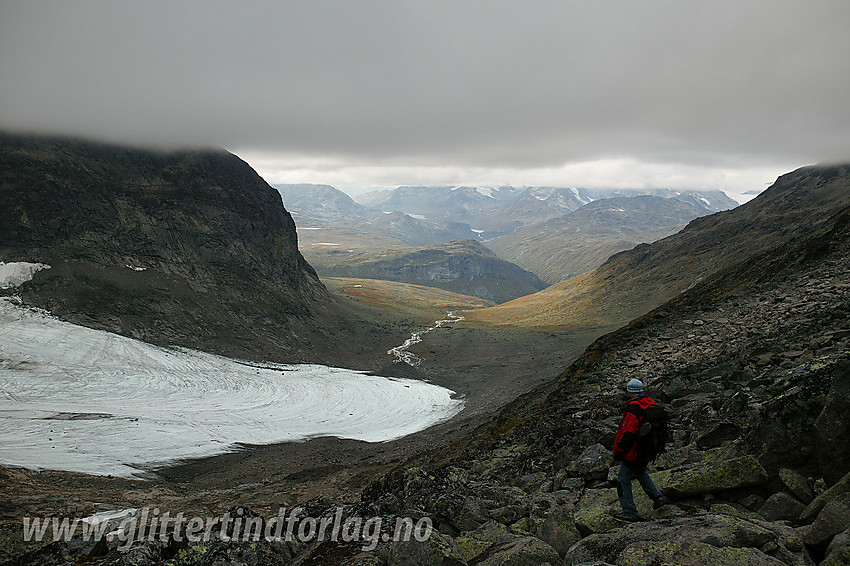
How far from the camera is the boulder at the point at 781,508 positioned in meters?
6.87

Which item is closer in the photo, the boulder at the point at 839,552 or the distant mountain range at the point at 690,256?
the boulder at the point at 839,552

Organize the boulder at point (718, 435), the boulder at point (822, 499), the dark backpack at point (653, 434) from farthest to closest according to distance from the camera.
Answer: the boulder at point (718, 435), the dark backpack at point (653, 434), the boulder at point (822, 499)

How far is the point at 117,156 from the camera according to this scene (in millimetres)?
68875

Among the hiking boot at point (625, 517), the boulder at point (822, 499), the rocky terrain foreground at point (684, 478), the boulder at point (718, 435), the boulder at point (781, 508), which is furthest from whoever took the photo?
the boulder at point (718, 435)

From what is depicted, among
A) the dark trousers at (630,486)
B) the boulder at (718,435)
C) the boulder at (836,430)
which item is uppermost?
the boulder at (836,430)

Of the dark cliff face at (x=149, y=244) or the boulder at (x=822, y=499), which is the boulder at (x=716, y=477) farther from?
the dark cliff face at (x=149, y=244)

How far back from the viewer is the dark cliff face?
49.7 meters

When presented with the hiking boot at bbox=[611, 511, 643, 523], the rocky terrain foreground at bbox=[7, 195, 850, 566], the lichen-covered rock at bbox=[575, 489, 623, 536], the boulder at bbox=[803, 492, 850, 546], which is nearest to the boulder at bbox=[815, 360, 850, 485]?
the rocky terrain foreground at bbox=[7, 195, 850, 566]

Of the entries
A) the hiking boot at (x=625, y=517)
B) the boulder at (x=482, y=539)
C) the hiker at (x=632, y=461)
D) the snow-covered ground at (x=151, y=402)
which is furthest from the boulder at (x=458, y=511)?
the snow-covered ground at (x=151, y=402)

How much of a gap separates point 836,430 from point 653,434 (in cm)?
278

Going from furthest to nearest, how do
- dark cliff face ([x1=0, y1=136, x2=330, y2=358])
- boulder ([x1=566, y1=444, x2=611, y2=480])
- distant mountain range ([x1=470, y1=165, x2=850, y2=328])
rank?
1. distant mountain range ([x1=470, y1=165, x2=850, y2=328])
2. dark cliff face ([x1=0, y1=136, x2=330, y2=358])
3. boulder ([x1=566, y1=444, x2=611, y2=480])

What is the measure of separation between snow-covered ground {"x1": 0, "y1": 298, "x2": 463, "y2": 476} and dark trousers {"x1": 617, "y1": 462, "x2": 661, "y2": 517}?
25.4 m

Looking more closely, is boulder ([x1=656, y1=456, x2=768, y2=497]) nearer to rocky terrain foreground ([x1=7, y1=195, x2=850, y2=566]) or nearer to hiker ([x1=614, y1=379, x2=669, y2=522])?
rocky terrain foreground ([x1=7, y1=195, x2=850, y2=566])

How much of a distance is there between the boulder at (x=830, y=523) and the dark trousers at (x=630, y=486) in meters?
2.88
